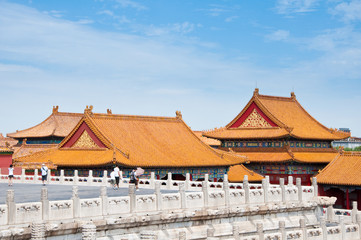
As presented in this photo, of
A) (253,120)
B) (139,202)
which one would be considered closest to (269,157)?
(253,120)

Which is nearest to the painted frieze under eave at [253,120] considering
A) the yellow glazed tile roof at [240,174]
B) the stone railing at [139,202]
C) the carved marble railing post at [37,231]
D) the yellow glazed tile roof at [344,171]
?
the yellow glazed tile roof at [240,174]

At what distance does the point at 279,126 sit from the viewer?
5866cm

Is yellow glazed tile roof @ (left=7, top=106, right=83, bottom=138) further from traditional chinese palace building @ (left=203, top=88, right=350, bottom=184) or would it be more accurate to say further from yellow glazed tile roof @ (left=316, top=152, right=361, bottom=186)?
yellow glazed tile roof @ (left=316, top=152, right=361, bottom=186)

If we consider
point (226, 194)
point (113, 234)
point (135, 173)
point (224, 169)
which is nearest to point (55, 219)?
point (113, 234)

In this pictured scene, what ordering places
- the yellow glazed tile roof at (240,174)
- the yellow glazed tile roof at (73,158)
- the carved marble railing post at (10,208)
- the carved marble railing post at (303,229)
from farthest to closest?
the yellow glazed tile roof at (240,174) → the yellow glazed tile roof at (73,158) → the carved marble railing post at (303,229) → the carved marble railing post at (10,208)

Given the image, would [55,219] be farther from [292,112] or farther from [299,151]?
[292,112]

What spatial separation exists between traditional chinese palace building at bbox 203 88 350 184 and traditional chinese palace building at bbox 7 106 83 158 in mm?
16677

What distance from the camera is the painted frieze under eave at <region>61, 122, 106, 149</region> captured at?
4631cm

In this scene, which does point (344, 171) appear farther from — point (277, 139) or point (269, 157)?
point (277, 139)

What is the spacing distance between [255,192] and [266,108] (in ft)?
111

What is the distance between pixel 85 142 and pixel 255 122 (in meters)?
21.0

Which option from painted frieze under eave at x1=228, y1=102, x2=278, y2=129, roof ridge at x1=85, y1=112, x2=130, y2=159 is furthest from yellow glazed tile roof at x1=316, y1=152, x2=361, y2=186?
roof ridge at x1=85, y1=112, x2=130, y2=159

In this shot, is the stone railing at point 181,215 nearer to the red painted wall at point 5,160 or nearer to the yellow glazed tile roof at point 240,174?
the yellow glazed tile roof at point 240,174

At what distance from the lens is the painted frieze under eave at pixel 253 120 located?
60219 mm
